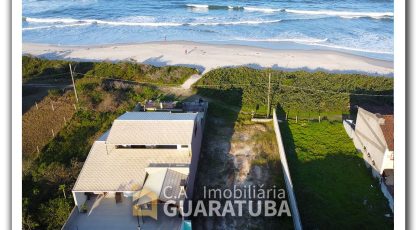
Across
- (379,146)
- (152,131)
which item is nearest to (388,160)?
(379,146)

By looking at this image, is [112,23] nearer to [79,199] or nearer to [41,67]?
[41,67]

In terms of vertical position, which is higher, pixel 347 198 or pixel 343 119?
pixel 343 119

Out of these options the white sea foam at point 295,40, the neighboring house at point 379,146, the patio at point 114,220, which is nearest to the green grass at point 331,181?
the neighboring house at point 379,146

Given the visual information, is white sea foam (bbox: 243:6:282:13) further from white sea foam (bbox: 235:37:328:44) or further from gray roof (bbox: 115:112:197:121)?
gray roof (bbox: 115:112:197:121)

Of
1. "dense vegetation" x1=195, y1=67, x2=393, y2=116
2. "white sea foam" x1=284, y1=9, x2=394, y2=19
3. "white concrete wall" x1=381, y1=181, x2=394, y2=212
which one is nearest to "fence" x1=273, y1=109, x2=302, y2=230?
"dense vegetation" x1=195, y1=67, x2=393, y2=116

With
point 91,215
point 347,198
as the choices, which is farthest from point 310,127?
point 91,215

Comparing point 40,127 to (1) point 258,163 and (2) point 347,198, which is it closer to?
(1) point 258,163
